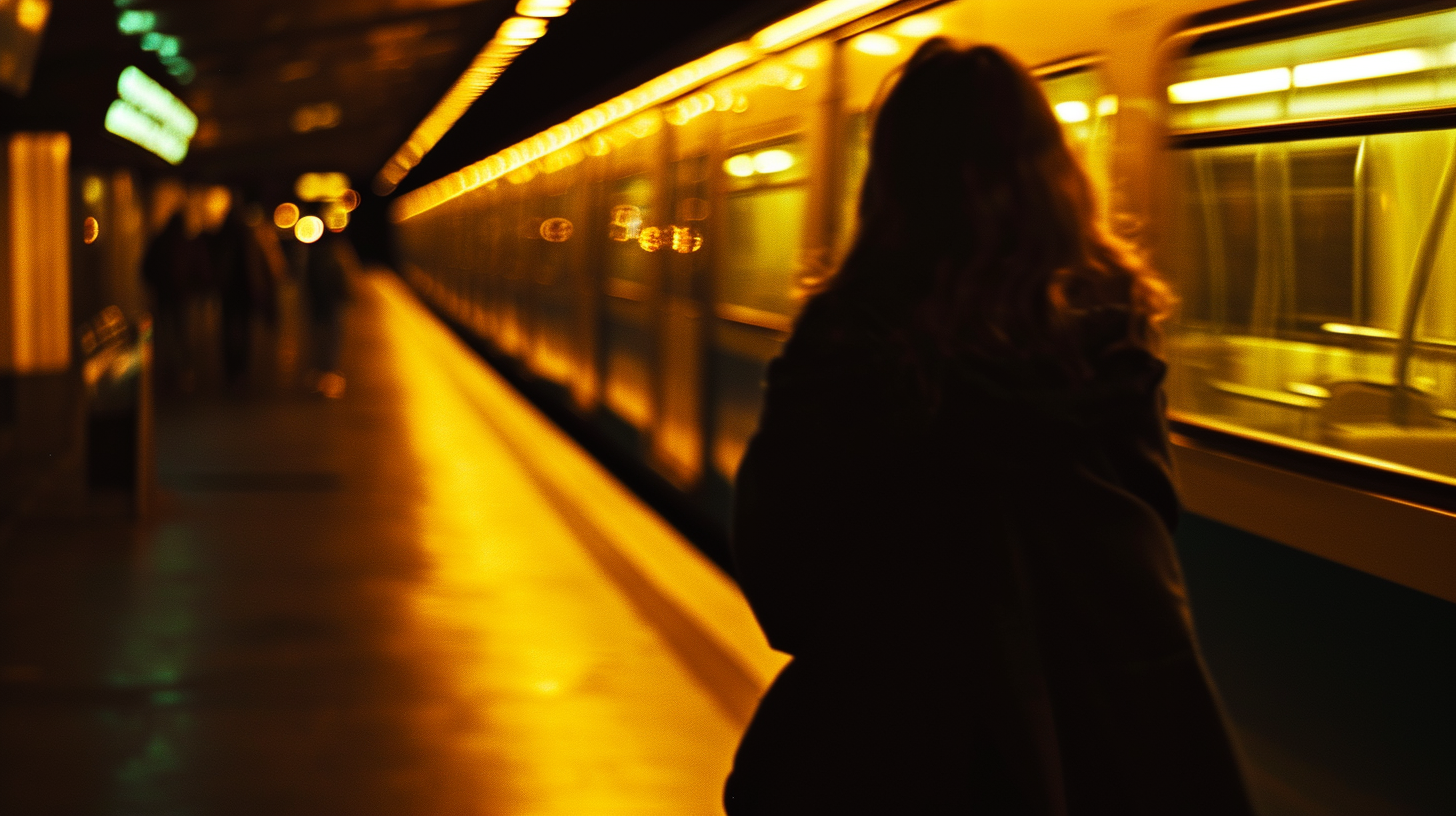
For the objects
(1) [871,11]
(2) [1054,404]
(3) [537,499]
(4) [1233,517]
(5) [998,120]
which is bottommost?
(3) [537,499]

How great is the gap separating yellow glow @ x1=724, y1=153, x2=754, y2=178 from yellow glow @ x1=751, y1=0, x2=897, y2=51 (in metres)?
0.53

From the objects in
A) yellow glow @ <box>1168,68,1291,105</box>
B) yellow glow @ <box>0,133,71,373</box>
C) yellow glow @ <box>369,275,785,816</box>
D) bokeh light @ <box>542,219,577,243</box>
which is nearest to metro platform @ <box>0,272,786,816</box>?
yellow glow @ <box>369,275,785,816</box>

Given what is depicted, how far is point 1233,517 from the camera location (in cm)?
336

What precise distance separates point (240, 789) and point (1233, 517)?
2.34 metres

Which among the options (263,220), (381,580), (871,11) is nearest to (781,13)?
(871,11)

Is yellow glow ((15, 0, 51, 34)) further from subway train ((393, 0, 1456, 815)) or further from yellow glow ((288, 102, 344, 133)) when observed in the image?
yellow glow ((288, 102, 344, 133))

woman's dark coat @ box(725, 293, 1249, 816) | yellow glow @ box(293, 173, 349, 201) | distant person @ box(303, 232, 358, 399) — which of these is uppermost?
yellow glow @ box(293, 173, 349, 201)

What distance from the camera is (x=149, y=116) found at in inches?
431

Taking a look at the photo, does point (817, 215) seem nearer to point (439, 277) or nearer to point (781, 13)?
point (781, 13)

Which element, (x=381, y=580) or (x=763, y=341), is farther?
(x=763, y=341)

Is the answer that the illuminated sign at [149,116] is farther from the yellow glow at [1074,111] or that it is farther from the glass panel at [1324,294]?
the glass panel at [1324,294]

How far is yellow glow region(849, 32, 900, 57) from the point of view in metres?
5.51

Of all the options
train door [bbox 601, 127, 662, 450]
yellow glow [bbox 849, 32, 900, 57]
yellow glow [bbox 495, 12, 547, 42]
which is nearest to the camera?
yellow glow [bbox 849, 32, 900, 57]

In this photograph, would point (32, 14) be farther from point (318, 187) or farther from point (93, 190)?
point (318, 187)
